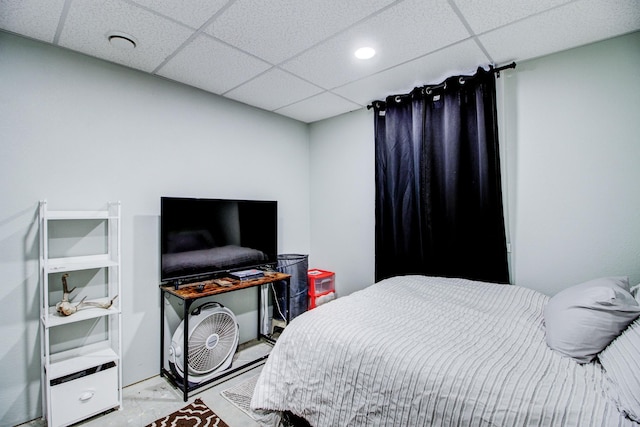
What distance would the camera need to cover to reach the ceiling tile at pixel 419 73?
7.04 ft

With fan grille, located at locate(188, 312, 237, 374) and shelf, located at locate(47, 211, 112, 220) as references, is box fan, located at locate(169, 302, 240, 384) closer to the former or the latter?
fan grille, located at locate(188, 312, 237, 374)

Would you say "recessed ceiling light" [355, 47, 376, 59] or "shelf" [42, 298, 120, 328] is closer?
"shelf" [42, 298, 120, 328]

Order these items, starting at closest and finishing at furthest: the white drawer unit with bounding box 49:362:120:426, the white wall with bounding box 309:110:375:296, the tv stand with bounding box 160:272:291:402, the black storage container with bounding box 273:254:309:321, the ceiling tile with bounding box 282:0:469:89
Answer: the ceiling tile with bounding box 282:0:469:89, the white drawer unit with bounding box 49:362:120:426, the tv stand with bounding box 160:272:291:402, the black storage container with bounding box 273:254:309:321, the white wall with bounding box 309:110:375:296

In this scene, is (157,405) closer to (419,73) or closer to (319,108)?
(319,108)

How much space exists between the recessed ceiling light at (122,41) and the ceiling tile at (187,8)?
0.40m

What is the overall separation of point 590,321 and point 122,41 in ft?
9.62

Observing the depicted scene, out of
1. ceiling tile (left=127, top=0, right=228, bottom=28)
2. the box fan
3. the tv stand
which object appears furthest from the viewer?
the box fan

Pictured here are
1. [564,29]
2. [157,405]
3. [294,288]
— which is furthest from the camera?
[294,288]

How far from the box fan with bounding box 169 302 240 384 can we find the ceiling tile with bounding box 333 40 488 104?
2.21 meters

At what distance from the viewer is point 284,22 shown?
5.75 ft

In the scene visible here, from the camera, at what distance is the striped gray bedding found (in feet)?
3.53

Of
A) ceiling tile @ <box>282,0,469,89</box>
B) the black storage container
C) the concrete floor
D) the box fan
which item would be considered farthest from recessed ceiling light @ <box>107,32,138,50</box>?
the concrete floor

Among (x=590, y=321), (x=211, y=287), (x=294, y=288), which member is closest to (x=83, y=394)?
(x=211, y=287)

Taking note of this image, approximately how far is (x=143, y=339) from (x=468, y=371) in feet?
7.71
